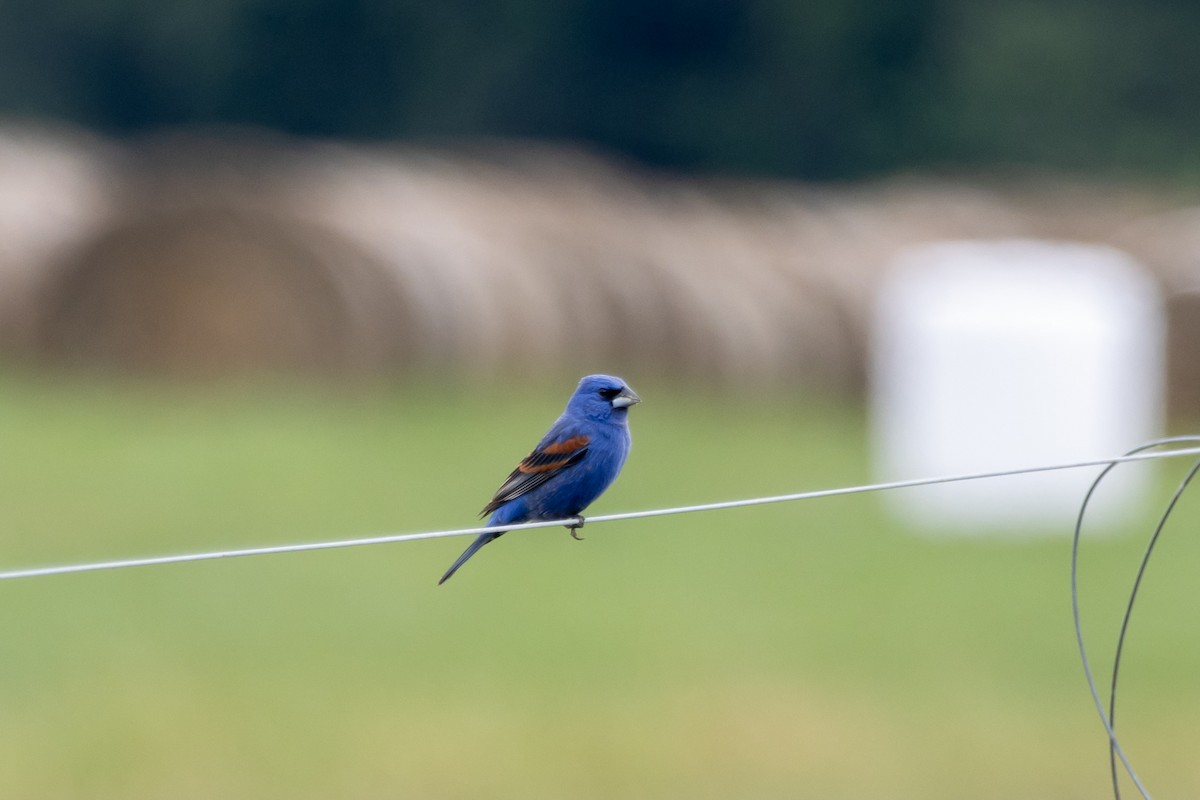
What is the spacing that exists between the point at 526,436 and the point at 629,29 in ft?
112

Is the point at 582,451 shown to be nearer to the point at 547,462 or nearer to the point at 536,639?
the point at 547,462

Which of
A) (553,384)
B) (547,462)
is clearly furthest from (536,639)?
(553,384)

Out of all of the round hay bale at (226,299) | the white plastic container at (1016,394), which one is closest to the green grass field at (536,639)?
the white plastic container at (1016,394)

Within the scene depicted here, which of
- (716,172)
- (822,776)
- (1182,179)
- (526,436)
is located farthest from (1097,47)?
(822,776)

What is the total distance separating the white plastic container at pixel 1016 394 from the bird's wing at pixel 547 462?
10.7 metres

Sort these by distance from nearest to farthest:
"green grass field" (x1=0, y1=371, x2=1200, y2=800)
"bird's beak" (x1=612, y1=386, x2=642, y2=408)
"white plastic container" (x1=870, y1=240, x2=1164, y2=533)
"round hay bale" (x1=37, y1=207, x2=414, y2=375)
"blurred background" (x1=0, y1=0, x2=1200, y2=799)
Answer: "bird's beak" (x1=612, y1=386, x2=642, y2=408) → "green grass field" (x1=0, y1=371, x2=1200, y2=800) → "blurred background" (x1=0, y1=0, x2=1200, y2=799) → "white plastic container" (x1=870, y1=240, x2=1164, y2=533) → "round hay bale" (x1=37, y1=207, x2=414, y2=375)

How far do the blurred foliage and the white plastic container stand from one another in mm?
34113

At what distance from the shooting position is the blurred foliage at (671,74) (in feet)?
165

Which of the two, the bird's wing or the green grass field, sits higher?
the bird's wing

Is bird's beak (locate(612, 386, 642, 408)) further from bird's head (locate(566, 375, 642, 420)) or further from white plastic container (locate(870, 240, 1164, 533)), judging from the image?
white plastic container (locate(870, 240, 1164, 533))

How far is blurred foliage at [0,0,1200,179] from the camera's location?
1975 inches

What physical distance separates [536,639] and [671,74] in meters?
39.5

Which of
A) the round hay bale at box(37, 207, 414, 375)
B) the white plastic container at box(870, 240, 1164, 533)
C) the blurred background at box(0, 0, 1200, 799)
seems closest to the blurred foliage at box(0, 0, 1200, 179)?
the blurred background at box(0, 0, 1200, 799)

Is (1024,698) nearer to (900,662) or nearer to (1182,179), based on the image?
(900,662)
